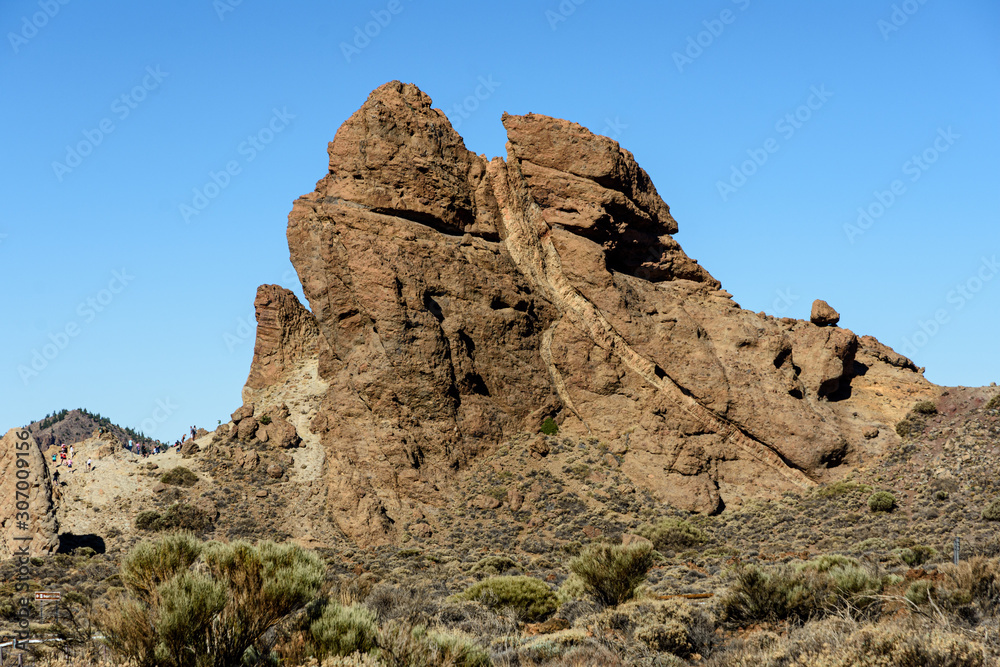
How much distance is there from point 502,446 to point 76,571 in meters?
18.5

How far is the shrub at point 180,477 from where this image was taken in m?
42.5

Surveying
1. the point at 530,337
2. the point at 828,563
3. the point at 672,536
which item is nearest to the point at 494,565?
the point at 672,536

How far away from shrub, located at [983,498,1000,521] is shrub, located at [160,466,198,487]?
3393 centimetres

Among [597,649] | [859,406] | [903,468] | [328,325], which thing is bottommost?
[597,649]

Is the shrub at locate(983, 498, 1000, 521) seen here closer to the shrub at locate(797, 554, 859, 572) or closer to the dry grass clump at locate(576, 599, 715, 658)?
the shrub at locate(797, 554, 859, 572)

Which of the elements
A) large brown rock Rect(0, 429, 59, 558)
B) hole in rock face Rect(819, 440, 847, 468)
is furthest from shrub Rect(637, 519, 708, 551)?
large brown rock Rect(0, 429, 59, 558)

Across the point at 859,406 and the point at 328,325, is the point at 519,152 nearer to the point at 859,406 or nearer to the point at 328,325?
the point at 328,325

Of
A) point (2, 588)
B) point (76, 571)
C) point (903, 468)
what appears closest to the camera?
point (2, 588)

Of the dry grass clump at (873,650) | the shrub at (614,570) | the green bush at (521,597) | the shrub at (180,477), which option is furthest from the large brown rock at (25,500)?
the dry grass clump at (873,650)

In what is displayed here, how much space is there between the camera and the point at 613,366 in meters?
42.7

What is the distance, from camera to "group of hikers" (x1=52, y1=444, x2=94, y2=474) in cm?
4316

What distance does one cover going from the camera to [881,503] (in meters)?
35.3

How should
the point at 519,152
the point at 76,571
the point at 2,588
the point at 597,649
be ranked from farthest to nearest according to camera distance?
the point at 519,152 → the point at 76,571 → the point at 2,588 → the point at 597,649

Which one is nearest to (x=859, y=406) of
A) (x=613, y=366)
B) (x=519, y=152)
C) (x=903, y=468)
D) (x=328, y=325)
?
(x=903, y=468)
